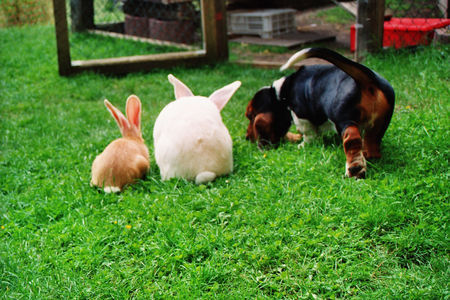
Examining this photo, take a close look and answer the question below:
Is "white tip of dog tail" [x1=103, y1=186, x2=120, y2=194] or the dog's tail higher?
the dog's tail

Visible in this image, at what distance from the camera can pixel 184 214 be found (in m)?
3.04

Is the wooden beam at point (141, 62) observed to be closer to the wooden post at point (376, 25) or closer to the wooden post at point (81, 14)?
the wooden post at point (81, 14)

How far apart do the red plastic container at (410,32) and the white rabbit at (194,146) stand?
3513 millimetres

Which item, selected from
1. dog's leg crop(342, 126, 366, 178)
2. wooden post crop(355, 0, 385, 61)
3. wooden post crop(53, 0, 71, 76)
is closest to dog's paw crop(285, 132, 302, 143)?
dog's leg crop(342, 126, 366, 178)

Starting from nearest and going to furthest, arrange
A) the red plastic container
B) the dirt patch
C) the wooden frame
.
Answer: the red plastic container < the wooden frame < the dirt patch

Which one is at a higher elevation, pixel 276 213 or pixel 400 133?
pixel 400 133

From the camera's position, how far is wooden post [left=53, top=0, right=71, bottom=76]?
6.67m

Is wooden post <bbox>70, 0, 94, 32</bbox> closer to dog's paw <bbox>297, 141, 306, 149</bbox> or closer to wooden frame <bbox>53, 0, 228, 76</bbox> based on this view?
wooden frame <bbox>53, 0, 228, 76</bbox>

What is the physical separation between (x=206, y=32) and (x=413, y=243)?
5.39m

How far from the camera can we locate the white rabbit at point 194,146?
3.41m

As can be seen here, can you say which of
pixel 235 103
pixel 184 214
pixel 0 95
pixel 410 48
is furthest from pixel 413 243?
pixel 0 95

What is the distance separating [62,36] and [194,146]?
424 centimetres

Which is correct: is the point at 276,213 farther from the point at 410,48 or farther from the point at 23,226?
the point at 410,48

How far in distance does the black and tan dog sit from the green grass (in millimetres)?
172
